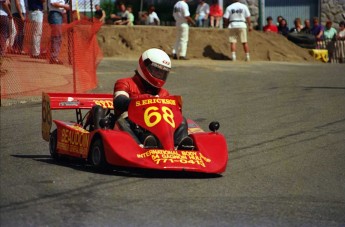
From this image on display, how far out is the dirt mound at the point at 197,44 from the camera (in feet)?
89.9

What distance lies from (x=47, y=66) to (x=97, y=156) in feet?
23.6

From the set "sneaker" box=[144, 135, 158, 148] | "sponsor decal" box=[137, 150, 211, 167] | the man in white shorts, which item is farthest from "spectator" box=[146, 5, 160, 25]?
"sponsor decal" box=[137, 150, 211, 167]

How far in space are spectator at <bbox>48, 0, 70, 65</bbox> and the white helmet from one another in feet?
21.1

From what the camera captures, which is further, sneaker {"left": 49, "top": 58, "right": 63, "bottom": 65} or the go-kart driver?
sneaker {"left": 49, "top": 58, "right": 63, "bottom": 65}

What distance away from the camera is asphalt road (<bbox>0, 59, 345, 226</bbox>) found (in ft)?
23.8

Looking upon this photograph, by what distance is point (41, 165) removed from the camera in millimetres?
9906

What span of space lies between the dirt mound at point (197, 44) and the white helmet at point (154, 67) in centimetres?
1671

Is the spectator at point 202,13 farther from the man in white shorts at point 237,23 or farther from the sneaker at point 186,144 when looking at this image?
the sneaker at point 186,144

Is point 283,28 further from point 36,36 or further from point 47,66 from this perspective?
point 36,36

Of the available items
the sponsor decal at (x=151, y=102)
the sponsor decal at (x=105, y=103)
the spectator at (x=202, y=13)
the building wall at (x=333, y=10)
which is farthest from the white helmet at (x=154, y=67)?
the building wall at (x=333, y=10)

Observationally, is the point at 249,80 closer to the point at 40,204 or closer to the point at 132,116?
the point at 132,116

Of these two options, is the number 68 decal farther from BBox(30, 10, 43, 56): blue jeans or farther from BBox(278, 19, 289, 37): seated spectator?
BBox(278, 19, 289, 37): seated spectator

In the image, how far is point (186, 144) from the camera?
382 inches

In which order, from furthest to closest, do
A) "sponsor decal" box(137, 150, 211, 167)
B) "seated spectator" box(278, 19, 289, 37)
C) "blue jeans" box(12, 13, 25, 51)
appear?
"seated spectator" box(278, 19, 289, 37) < "blue jeans" box(12, 13, 25, 51) < "sponsor decal" box(137, 150, 211, 167)
